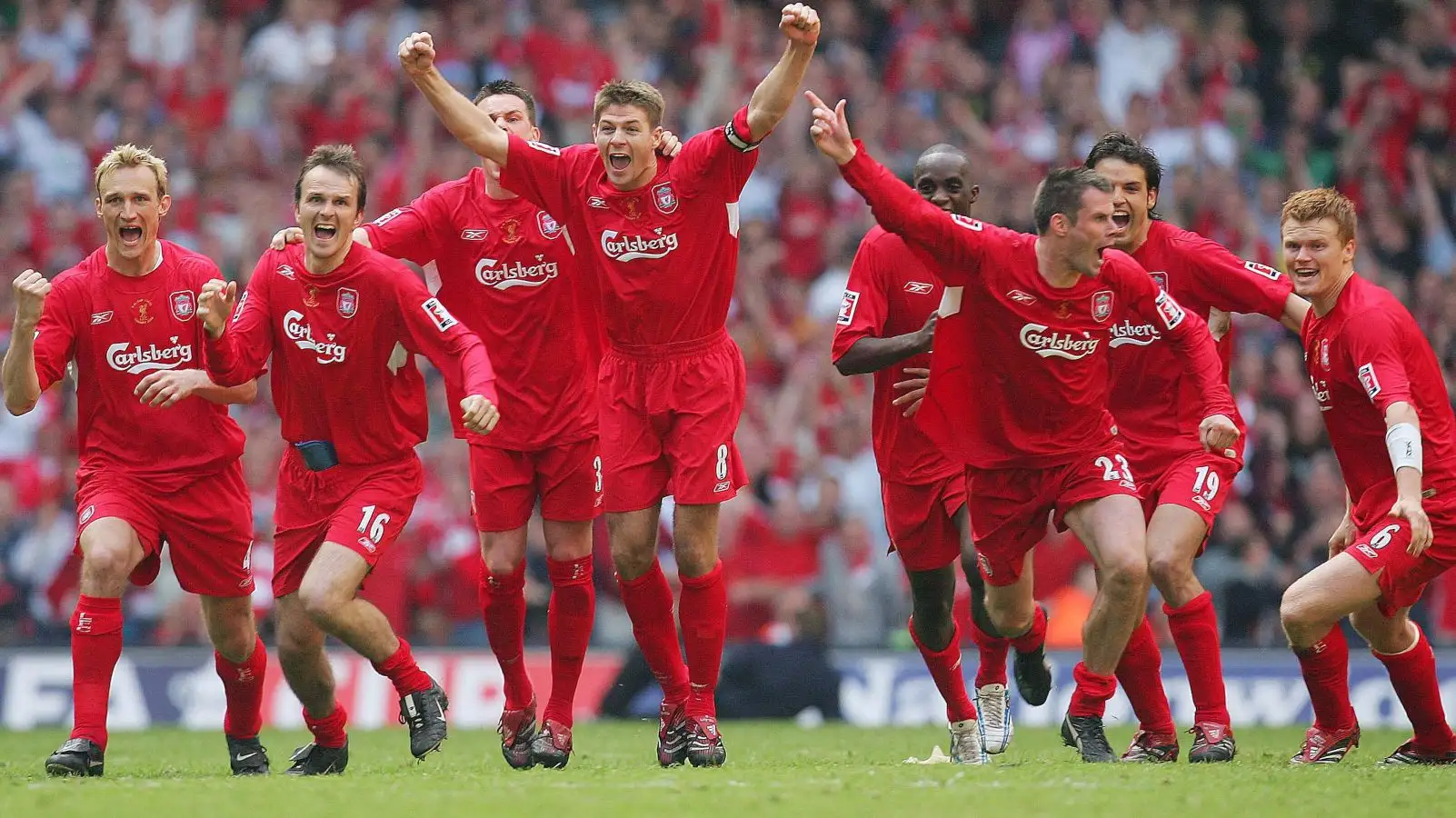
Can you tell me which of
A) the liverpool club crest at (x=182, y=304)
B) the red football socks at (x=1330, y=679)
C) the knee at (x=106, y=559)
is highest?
the liverpool club crest at (x=182, y=304)

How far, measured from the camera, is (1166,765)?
866 centimetres

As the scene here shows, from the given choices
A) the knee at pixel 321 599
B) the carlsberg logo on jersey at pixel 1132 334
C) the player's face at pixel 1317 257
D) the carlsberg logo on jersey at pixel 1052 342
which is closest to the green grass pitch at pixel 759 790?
the knee at pixel 321 599

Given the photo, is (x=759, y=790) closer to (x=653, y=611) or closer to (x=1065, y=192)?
(x=653, y=611)

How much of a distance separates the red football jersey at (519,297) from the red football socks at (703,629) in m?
1.10

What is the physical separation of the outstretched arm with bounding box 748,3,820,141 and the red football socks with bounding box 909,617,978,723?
9.61 feet

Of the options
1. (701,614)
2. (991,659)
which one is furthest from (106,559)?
(991,659)

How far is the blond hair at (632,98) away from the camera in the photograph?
873 centimetres

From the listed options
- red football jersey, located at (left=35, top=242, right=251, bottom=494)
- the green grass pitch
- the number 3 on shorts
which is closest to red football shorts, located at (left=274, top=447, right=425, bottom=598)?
the number 3 on shorts

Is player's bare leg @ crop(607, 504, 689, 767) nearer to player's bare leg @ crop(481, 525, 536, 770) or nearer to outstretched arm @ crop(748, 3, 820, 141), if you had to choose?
player's bare leg @ crop(481, 525, 536, 770)

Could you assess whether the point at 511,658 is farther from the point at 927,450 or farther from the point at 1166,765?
the point at 1166,765

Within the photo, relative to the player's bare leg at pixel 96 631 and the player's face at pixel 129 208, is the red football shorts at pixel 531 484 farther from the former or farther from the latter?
the player's face at pixel 129 208

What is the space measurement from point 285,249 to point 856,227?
10.2 m

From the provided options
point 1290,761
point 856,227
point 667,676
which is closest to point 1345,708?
point 1290,761

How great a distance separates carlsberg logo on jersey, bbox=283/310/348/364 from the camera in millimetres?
8852
